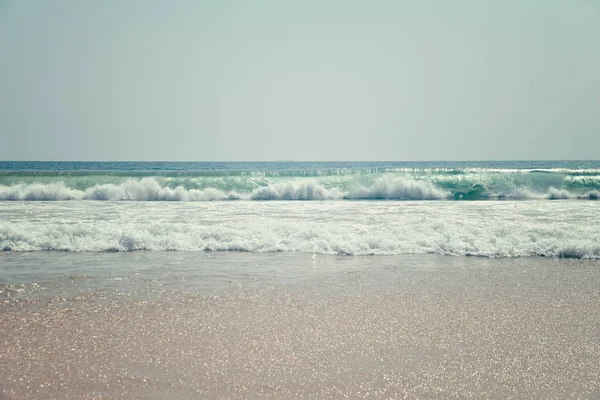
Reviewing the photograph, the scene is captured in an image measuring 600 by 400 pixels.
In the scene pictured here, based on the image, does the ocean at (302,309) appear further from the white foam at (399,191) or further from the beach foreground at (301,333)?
the white foam at (399,191)

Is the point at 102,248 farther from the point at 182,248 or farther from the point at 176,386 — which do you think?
the point at 176,386

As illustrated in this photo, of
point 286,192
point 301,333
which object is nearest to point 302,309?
point 301,333

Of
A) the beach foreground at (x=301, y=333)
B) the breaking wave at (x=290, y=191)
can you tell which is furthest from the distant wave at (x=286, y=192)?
the beach foreground at (x=301, y=333)

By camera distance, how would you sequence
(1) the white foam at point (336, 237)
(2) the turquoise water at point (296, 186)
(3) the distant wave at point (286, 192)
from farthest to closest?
(2) the turquoise water at point (296, 186), (3) the distant wave at point (286, 192), (1) the white foam at point (336, 237)

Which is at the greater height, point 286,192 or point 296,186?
point 296,186

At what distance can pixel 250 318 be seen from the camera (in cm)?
414

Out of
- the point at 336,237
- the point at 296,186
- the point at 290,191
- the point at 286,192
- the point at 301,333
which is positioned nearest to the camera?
the point at 301,333

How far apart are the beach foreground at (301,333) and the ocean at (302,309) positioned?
0.7 inches

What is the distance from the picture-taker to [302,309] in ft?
14.5

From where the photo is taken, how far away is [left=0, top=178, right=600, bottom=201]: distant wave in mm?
20203

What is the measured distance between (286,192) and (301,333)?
17779mm

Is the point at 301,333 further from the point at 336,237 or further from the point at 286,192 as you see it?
the point at 286,192

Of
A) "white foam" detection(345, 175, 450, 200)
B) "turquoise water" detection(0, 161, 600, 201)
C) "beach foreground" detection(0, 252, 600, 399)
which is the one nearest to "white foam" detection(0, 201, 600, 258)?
"beach foreground" detection(0, 252, 600, 399)

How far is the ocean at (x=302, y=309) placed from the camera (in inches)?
117
